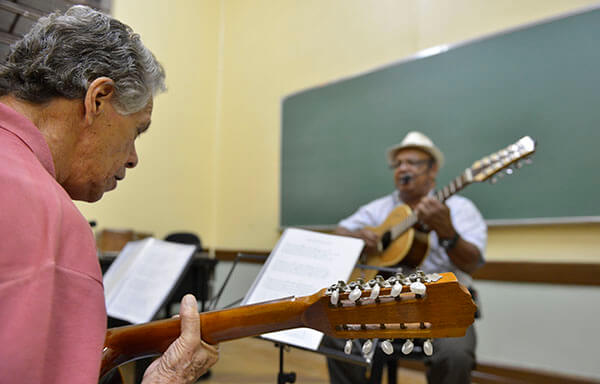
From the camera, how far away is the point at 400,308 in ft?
2.32

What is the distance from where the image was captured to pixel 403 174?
7.93 ft

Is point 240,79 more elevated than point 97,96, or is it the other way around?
point 240,79

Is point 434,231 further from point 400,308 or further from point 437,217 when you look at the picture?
point 400,308

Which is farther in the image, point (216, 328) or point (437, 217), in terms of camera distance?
point (437, 217)

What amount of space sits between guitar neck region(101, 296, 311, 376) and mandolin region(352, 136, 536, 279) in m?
1.27

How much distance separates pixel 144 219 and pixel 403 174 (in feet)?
7.43

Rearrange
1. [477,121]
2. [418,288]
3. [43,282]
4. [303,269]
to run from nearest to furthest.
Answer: [43,282], [418,288], [303,269], [477,121]

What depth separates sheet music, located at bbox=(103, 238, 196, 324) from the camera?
1714mm

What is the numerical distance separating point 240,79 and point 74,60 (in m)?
3.62

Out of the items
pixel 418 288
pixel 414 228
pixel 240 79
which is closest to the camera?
pixel 418 288

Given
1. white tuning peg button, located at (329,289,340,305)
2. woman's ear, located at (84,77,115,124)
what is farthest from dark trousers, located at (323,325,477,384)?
woman's ear, located at (84,77,115,124)

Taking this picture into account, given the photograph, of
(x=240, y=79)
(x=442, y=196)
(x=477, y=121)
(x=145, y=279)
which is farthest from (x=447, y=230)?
(x=240, y=79)

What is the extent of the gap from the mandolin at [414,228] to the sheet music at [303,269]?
73cm

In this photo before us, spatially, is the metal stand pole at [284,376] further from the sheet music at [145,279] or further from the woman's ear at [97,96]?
the woman's ear at [97,96]
